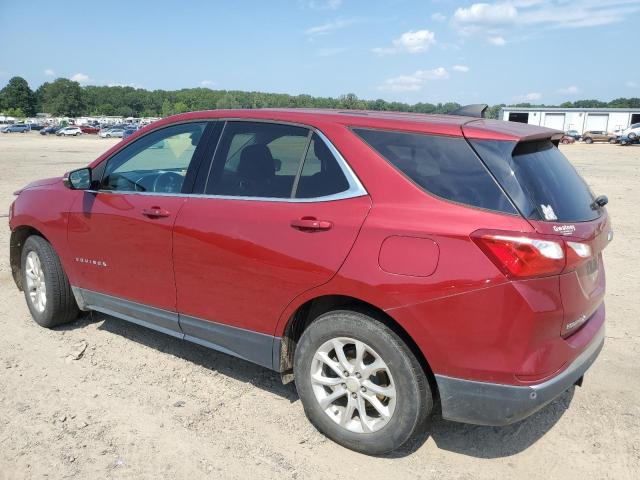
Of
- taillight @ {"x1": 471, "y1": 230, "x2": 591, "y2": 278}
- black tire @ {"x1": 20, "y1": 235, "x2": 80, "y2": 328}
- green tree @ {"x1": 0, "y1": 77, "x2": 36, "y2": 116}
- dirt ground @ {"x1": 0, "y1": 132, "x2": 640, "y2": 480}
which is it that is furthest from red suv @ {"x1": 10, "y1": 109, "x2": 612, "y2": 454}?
green tree @ {"x1": 0, "y1": 77, "x2": 36, "y2": 116}

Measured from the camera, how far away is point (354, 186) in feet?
9.48

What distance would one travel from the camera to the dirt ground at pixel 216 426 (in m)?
2.87

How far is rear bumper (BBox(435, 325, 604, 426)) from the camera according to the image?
2.51m

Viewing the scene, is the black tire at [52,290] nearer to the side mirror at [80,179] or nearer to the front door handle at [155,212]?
the side mirror at [80,179]

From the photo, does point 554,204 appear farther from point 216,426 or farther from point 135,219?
point 135,219

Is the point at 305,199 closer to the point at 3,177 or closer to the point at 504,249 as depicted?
the point at 504,249

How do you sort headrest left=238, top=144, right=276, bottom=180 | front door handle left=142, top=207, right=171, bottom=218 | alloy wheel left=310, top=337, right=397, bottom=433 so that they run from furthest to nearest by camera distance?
front door handle left=142, top=207, right=171, bottom=218
headrest left=238, top=144, right=276, bottom=180
alloy wheel left=310, top=337, right=397, bottom=433

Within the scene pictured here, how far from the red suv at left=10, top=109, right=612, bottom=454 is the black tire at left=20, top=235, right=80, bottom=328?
93 centimetres

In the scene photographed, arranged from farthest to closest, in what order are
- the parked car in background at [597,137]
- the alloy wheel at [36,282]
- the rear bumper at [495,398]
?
the parked car in background at [597,137]
the alloy wheel at [36,282]
the rear bumper at [495,398]

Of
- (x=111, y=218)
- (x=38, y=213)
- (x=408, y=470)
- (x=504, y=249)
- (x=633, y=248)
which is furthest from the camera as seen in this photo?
(x=633, y=248)

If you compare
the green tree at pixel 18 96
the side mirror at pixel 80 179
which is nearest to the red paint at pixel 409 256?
the side mirror at pixel 80 179

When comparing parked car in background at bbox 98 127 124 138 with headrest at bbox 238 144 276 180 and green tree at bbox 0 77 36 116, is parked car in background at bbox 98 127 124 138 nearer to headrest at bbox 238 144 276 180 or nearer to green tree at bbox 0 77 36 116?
headrest at bbox 238 144 276 180

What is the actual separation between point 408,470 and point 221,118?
243 cm

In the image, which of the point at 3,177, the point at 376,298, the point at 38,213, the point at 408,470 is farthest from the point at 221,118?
the point at 3,177
